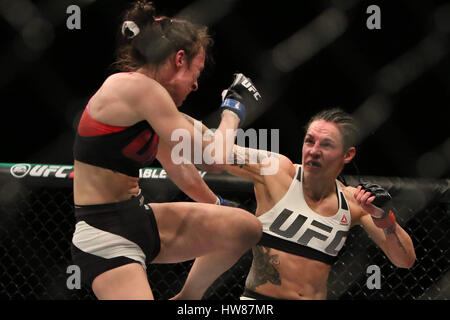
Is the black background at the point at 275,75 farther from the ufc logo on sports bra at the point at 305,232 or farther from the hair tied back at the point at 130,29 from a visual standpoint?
the hair tied back at the point at 130,29

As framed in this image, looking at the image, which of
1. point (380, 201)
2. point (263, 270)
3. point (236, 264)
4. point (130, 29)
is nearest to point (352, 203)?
point (380, 201)

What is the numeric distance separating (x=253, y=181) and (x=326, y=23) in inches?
35.9

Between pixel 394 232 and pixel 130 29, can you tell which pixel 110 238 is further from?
pixel 394 232

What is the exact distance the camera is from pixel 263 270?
80.4 inches

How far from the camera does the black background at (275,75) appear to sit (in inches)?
107

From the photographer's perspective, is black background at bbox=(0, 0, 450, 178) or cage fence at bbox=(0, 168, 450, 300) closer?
cage fence at bbox=(0, 168, 450, 300)

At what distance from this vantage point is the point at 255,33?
2977 millimetres

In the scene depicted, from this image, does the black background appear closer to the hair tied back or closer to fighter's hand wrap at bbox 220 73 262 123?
fighter's hand wrap at bbox 220 73 262 123

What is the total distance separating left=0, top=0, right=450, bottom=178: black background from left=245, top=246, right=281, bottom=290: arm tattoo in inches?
38.5

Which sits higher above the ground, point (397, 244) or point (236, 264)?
point (397, 244)

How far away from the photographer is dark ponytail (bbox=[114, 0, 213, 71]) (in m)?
1.55

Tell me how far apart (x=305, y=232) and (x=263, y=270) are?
0.71 ft

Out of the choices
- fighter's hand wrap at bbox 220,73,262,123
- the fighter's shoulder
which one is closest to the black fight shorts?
fighter's hand wrap at bbox 220,73,262,123
